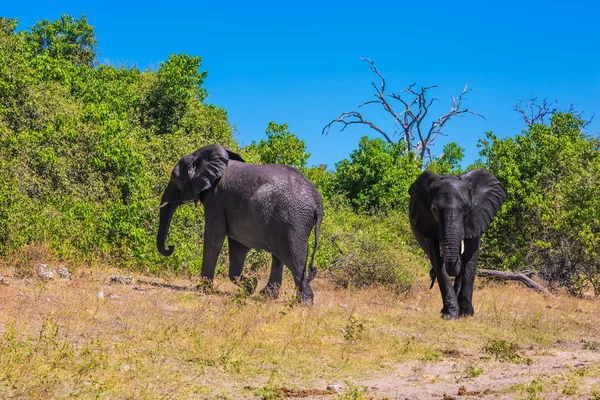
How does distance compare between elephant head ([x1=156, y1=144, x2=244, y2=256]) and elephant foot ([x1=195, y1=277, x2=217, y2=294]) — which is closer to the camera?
elephant foot ([x1=195, y1=277, x2=217, y2=294])

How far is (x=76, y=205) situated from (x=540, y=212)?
10817 mm

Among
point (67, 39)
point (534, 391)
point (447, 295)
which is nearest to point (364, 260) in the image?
point (447, 295)

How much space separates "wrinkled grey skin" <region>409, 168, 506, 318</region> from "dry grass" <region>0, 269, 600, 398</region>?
0.58 meters

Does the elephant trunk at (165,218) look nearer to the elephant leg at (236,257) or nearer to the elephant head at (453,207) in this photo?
the elephant leg at (236,257)

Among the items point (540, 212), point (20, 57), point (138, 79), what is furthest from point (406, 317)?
point (138, 79)

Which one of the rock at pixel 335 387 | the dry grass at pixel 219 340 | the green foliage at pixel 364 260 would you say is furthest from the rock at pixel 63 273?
the rock at pixel 335 387

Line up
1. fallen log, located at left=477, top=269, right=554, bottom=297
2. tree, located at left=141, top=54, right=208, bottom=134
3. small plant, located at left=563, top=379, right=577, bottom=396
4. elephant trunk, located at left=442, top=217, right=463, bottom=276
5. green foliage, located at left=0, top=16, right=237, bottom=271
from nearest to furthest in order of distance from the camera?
small plant, located at left=563, top=379, right=577, bottom=396 → elephant trunk, located at left=442, top=217, right=463, bottom=276 → green foliage, located at left=0, top=16, right=237, bottom=271 → fallen log, located at left=477, top=269, right=554, bottom=297 → tree, located at left=141, top=54, right=208, bottom=134

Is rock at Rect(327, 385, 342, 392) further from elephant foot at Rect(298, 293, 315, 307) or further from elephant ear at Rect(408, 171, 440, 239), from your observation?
elephant ear at Rect(408, 171, 440, 239)

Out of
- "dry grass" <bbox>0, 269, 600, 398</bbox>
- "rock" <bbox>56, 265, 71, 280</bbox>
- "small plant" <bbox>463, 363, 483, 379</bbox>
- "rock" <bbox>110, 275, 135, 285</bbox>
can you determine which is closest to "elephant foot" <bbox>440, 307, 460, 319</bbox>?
"dry grass" <bbox>0, 269, 600, 398</bbox>

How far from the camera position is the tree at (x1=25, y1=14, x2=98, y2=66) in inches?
1038

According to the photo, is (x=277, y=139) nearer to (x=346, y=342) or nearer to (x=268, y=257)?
(x=268, y=257)

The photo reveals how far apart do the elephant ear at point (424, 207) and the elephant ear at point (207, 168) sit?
124 inches

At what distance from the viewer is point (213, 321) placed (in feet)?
31.5

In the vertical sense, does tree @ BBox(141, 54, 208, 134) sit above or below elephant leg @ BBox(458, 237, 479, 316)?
above
